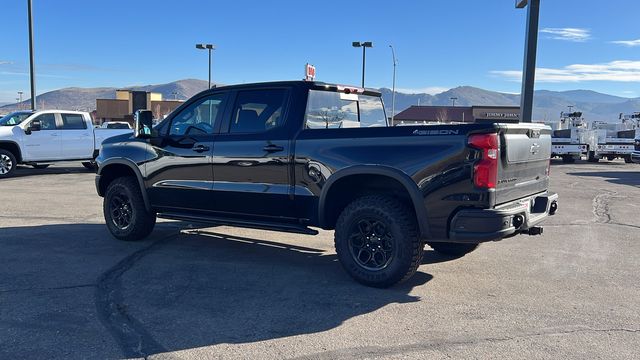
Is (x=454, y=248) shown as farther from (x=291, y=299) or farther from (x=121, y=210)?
(x=121, y=210)

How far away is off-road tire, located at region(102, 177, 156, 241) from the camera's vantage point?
Answer: 23.7ft

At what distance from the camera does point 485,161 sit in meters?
4.70

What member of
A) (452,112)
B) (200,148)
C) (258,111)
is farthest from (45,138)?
(452,112)

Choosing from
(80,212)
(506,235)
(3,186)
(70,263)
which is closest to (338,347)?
(506,235)

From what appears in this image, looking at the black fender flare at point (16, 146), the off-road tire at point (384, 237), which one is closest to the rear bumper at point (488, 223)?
the off-road tire at point (384, 237)

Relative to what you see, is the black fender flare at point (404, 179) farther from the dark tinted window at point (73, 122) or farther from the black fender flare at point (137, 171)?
the dark tinted window at point (73, 122)

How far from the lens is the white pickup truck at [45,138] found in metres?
15.4

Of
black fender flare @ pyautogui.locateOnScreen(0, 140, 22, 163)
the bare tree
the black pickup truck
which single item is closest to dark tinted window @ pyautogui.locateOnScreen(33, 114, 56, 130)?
black fender flare @ pyautogui.locateOnScreen(0, 140, 22, 163)

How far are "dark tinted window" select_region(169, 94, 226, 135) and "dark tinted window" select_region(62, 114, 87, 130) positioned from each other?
1122 cm

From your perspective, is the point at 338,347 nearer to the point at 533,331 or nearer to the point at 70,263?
the point at 533,331

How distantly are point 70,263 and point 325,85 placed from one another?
357 cm

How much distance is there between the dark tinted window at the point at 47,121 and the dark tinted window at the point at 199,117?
36.3 feet

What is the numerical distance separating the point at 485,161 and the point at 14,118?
15370 mm

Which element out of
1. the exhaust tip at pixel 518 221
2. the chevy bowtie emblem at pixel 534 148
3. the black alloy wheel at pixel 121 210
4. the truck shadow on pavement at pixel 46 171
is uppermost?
the chevy bowtie emblem at pixel 534 148
